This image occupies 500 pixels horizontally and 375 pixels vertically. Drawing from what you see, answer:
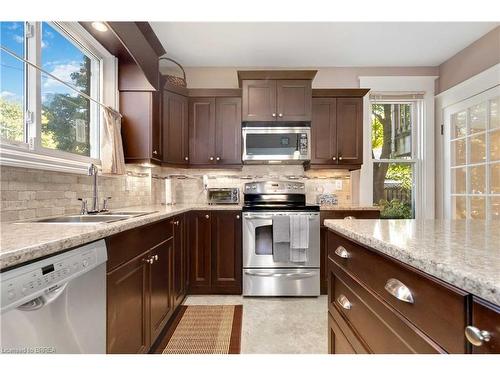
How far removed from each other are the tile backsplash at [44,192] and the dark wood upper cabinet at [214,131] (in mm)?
981

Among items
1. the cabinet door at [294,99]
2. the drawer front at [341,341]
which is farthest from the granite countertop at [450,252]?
the cabinet door at [294,99]

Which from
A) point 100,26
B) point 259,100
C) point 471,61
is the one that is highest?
point 471,61

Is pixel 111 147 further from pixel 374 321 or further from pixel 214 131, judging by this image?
pixel 374 321

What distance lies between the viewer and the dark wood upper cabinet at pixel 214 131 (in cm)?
316

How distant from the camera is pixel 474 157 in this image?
295 centimetres

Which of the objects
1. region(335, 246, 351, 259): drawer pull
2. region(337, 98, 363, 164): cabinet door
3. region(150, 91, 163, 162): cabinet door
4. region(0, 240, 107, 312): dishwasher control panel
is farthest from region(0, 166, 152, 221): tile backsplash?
region(337, 98, 363, 164): cabinet door

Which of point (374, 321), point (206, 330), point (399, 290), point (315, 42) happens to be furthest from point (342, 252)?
point (315, 42)

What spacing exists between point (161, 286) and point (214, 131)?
1.86 meters

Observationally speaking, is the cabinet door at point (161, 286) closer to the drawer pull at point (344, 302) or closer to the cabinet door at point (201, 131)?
the drawer pull at point (344, 302)
